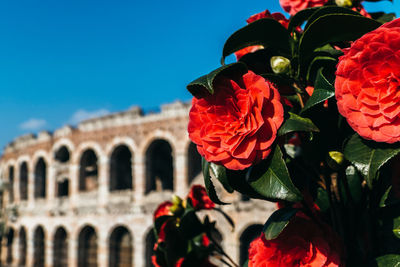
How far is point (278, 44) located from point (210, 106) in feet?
1.25

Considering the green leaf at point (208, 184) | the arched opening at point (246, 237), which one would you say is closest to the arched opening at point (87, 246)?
the arched opening at point (246, 237)

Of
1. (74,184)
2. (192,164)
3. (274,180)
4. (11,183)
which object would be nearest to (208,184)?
(274,180)

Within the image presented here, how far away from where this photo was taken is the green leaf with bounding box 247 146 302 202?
1.29m

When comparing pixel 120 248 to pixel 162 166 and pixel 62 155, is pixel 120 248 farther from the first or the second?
pixel 62 155

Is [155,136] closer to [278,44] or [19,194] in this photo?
[19,194]

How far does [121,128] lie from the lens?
15.5 m

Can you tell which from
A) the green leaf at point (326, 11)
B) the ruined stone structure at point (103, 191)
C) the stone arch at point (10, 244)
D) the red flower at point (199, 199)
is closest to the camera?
the green leaf at point (326, 11)

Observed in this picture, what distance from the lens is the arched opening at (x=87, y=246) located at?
16053 millimetres

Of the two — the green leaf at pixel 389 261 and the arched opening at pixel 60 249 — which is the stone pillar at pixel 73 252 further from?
the green leaf at pixel 389 261

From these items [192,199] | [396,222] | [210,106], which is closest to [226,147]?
[210,106]

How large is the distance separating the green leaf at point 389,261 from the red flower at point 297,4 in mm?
1152

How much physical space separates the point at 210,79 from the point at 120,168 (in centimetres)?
1539

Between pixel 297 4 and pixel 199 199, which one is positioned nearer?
pixel 297 4

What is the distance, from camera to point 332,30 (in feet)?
4.68
